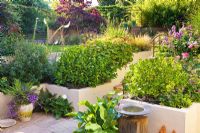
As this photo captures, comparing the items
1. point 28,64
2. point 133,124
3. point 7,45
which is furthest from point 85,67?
point 133,124

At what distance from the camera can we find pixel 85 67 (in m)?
5.04

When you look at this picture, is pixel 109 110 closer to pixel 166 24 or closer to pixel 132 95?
pixel 132 95

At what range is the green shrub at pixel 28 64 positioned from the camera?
5.01 m

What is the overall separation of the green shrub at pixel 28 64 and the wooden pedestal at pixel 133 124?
2.25 m

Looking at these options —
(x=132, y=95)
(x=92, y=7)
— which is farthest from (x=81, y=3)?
(x=132, y=95)

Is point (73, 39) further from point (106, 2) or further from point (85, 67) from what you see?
point (106, 2)

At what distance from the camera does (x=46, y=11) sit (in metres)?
13.4

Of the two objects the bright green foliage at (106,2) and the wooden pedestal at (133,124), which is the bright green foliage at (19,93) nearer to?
the wooden pedestal at (133,124)

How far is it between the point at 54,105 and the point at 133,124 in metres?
1.99

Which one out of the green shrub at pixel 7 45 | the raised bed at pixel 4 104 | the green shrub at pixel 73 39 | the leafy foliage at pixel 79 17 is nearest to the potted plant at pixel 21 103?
the raised bed at pixel 4 104

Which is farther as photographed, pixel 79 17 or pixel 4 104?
pixel 79 17

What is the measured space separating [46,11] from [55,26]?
1.02 metres

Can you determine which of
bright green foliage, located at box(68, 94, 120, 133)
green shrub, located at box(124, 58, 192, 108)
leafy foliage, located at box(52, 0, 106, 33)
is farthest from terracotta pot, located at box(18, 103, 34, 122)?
leafy foliage, located at box(52, 0, 106, 33)

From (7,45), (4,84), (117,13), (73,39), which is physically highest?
(117,13)
